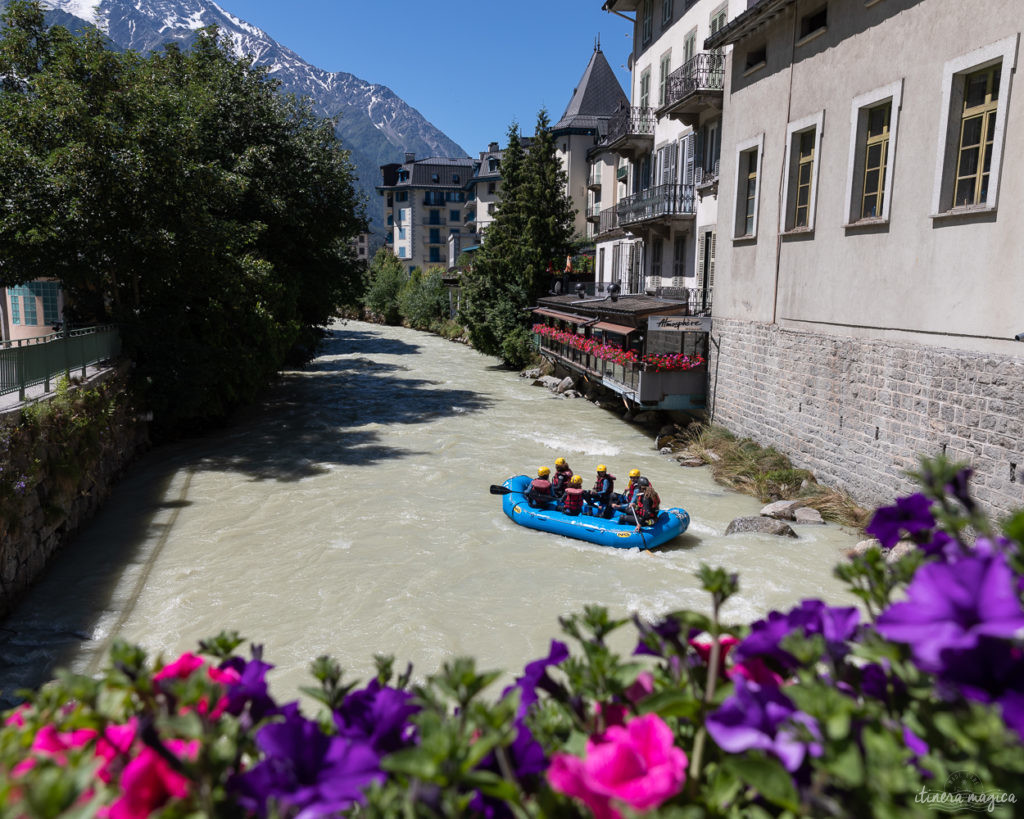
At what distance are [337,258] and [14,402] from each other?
59.4 feet

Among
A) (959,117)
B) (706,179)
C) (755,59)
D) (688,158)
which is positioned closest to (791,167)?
(755,59)

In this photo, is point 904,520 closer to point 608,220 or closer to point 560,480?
point 560,480

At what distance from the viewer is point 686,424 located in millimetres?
20484

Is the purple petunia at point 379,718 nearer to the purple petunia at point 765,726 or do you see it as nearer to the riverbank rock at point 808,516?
the purple petunia at point 765,726

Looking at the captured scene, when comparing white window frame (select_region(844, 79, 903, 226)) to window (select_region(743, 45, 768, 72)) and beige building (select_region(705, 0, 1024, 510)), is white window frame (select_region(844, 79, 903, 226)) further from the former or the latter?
window (select_region(743, 45, 768, 72))

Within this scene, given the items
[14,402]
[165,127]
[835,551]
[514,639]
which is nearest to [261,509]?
[14,402]

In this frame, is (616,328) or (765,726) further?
(616,328)

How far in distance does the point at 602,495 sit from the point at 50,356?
966 cm

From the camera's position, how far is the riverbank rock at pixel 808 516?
516 inches

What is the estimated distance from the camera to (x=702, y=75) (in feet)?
67.4

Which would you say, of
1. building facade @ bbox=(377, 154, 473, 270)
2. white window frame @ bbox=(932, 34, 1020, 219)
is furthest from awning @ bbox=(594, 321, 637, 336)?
building facade @ bbox=(377, 154, 473, 270)

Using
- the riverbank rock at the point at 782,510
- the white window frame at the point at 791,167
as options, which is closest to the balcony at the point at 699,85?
the white window frame at the point at 791,167

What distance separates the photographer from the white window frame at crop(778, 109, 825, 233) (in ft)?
45.8

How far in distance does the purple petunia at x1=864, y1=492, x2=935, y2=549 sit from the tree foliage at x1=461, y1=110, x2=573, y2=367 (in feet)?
105
